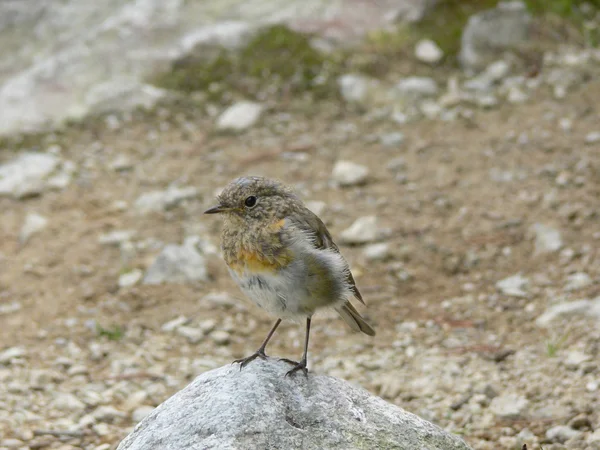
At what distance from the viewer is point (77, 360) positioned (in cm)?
575

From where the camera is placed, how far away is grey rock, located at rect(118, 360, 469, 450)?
3566 mm

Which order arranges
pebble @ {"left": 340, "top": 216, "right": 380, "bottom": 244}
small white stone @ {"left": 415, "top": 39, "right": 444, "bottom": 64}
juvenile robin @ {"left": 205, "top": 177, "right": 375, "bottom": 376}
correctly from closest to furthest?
juvenile robin @ {"left": 205, "top": 177, "right": 375, "bottom": 376} → pebble @ {"left": 340, "top": 216, "right": 380, "bottom": 244} → small white stone @ {"left": 415, "top": 39, "right": 444, "bottom": 64}

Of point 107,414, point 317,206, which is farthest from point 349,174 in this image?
point 107,414

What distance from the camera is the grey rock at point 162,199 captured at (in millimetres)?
7402

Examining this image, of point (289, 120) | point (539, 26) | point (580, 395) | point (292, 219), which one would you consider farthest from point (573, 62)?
point (292, 219)

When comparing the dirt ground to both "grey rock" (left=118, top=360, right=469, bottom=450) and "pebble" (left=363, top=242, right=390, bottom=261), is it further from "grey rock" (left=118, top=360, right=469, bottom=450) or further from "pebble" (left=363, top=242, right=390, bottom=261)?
"grey rock" (left=118, top=360, right=469, bottom=450)

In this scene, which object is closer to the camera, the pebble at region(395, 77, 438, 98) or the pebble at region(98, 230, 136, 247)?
the pebble at region(98, 230, 136, 247)

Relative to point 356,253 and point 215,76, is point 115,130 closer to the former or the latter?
point 215,76

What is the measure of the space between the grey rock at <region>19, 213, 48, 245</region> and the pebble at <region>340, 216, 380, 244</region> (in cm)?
256

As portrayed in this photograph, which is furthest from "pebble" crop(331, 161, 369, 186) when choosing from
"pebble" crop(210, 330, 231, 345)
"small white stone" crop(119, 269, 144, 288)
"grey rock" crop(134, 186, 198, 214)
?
"pebble" crop(210, 330, 231, 345)

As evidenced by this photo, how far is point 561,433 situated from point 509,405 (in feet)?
1.39

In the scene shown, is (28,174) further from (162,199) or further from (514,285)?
(514,285)

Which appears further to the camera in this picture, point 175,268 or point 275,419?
point 175,268

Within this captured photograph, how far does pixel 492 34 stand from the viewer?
28.7 ft
